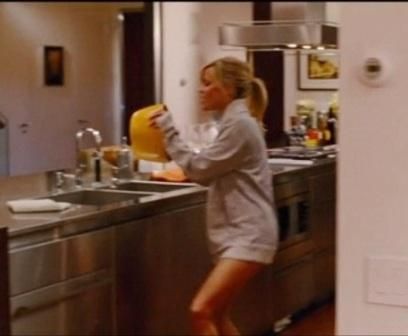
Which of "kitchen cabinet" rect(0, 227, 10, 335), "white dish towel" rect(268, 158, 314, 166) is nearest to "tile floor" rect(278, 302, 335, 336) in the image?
"white dish towel" rect(268, 158, 314, 166)

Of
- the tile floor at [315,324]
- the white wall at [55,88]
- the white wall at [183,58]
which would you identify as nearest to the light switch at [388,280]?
the white wall at [55,88]

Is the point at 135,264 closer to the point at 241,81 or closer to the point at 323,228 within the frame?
the point at 241,81

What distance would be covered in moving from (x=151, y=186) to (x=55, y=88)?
0.63 metres

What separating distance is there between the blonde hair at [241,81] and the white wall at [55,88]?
739mm

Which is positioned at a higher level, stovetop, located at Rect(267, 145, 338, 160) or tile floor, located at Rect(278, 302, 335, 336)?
stovetop, located at Rect(267, 145, 338, 160)

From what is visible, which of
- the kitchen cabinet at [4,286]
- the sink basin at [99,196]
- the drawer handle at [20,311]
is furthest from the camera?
the sink basin at [99,196]

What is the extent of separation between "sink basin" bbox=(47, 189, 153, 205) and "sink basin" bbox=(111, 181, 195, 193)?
108 millimetres

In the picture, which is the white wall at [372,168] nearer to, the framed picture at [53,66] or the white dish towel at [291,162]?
the framed picture at [53,66]

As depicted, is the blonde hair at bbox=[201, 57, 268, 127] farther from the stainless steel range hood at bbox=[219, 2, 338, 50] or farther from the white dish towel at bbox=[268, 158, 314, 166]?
the white dish towel at bbox=[268, 158, 314, 166]

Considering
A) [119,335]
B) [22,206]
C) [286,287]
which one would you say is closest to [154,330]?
[119,335]

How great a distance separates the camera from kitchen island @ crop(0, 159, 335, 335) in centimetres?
288

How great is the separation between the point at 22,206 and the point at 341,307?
1.56 m

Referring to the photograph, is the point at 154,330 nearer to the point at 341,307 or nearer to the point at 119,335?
the point at 119,335

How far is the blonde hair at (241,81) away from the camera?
3381mm
